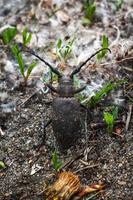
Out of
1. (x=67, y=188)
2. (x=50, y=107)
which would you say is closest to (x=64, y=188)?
(x=67, y=188)

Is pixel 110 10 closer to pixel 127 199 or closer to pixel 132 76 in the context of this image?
pixel 132 76

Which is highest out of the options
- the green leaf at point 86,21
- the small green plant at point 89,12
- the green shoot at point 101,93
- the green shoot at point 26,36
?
the small green plant at point 89,12

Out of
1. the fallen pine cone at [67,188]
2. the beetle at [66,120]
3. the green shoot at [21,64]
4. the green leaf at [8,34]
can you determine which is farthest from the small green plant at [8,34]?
the fallen pine cone at [67,188]

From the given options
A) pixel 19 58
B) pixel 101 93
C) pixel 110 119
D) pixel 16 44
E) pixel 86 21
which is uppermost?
pixel 86 21

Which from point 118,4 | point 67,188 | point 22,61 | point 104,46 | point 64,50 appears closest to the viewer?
point 67,188

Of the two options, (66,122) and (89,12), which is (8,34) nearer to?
(89,12)

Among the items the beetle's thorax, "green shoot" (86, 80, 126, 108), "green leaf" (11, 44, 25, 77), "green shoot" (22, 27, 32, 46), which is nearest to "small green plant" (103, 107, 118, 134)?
"green shoot" (86, 80, 126, 108)

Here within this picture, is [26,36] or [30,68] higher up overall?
[26,36]

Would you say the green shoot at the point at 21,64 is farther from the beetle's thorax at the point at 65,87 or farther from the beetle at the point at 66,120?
the beetle at the point at 66,120
